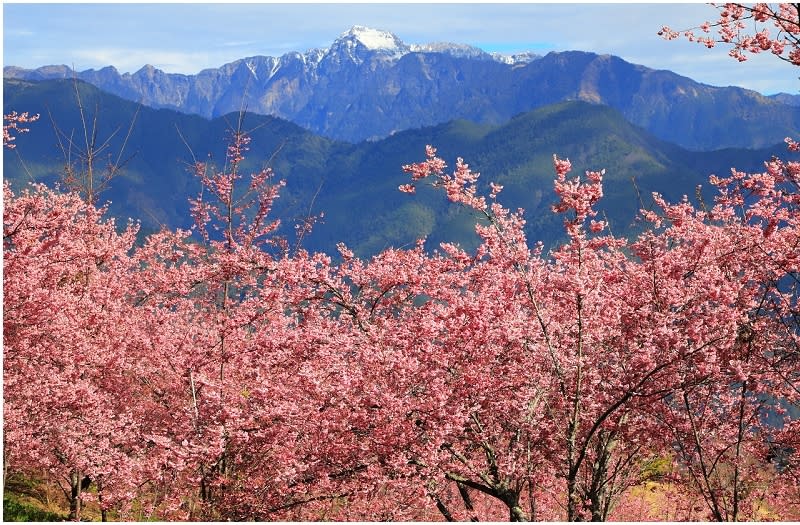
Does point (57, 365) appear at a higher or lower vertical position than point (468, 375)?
lower

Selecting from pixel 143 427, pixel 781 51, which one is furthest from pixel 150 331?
pixel 781 51

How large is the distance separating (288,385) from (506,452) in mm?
3446

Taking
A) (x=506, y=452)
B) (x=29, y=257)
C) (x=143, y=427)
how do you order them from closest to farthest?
(x=506, y=452) < (x=29, y=257) < (x=143, y=427)

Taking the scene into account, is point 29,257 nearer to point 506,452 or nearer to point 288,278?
point 288,278

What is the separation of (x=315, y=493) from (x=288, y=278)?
347cm

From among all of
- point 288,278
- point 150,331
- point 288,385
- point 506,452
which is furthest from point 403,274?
point 150,331

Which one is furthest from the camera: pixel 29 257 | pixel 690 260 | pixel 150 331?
pixel 150 331

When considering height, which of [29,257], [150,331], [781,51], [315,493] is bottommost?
[315,493]

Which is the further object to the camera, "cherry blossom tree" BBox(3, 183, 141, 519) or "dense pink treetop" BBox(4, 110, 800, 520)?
"cherry blossom tree" BBox(3, 183, 141, 519)

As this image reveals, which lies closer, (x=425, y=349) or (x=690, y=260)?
(x=425, y=349)

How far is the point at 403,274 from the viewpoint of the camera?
548 inches

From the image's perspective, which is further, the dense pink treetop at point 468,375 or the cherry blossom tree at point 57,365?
the cherry blossom tree at point 57,365

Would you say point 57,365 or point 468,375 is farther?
point 57,365

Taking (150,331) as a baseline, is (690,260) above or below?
above
